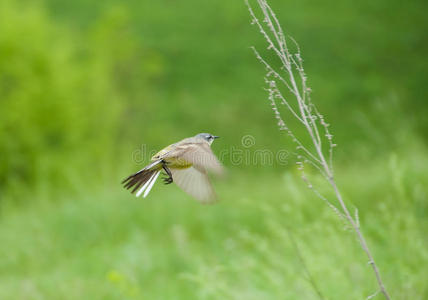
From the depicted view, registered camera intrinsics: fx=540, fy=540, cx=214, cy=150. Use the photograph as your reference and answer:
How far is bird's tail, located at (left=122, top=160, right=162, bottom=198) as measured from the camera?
6.10 feet

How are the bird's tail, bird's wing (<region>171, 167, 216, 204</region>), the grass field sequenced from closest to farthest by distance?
1. the bird's tail
2. bird's wing (<region>171, 167, 216, 204</region>)
3. the grass field

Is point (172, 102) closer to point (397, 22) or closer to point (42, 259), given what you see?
point (397, 22)

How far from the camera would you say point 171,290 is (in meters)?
5.53

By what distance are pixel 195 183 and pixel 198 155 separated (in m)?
0.14

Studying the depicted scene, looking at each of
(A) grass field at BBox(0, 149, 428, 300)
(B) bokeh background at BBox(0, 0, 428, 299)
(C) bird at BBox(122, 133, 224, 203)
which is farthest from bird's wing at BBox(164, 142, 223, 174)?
(A) grass field at BBox(0, 149, 428, 300)

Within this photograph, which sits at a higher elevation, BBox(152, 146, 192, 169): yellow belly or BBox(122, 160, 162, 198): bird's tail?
BBox(152, 146, 192, 169): yellow belly

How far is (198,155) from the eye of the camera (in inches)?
82.0

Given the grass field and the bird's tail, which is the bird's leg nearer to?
the bird's tail

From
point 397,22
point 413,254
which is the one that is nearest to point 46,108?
point 413,254

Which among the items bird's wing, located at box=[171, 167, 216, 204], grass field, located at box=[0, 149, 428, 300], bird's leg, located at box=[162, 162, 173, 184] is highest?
grass field, located at box=[0, 149, 428, 300]

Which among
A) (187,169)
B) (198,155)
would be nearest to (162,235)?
(187,169)

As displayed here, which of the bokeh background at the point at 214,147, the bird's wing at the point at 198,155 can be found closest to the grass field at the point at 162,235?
the bokeh background at the point at 214,147

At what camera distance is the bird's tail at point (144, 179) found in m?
1.86

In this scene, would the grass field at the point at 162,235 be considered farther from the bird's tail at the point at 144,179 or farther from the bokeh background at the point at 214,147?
the bird's tail at the point at 144,179
